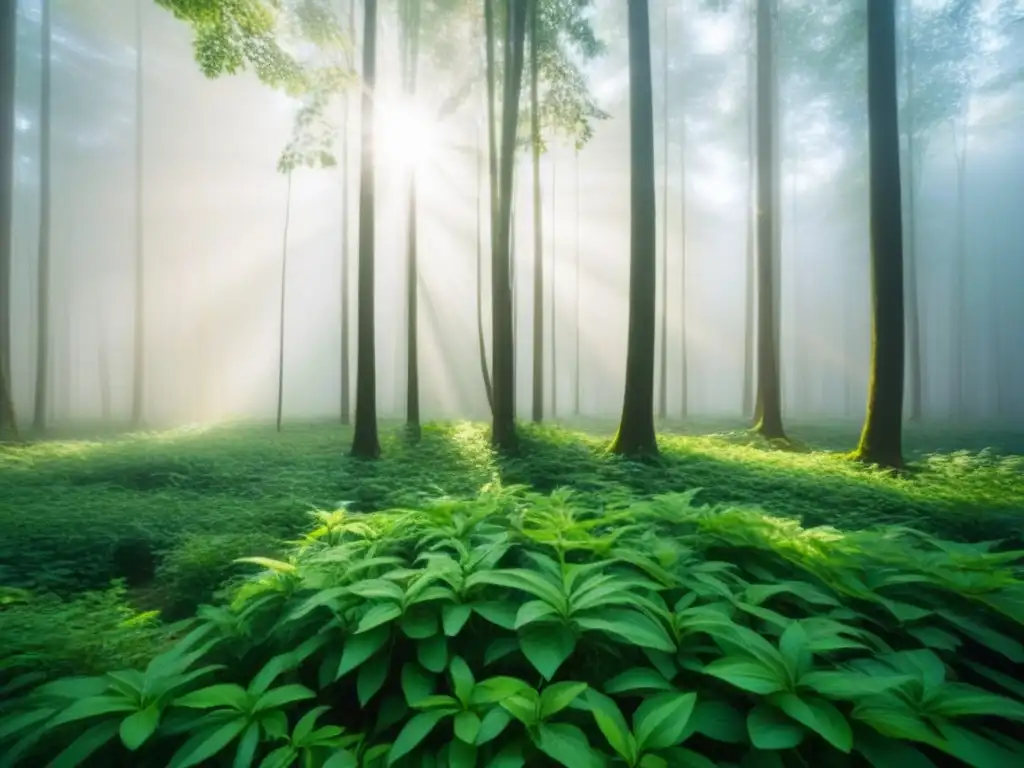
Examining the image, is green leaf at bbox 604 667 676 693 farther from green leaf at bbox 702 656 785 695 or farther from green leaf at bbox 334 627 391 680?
green leaf at bbox 334 627 391 680

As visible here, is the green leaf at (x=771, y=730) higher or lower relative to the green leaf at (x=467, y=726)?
higher

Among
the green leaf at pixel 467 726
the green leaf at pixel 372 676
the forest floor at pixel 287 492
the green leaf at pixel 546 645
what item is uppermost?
the green leaf at pixel 546 645

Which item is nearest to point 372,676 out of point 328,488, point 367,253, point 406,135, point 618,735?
point 618,735

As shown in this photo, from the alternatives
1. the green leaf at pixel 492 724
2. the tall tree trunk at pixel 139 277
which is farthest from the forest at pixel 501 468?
the tall tree trunk at pixel 139 277

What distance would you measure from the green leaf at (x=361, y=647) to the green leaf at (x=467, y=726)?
1.28 ft

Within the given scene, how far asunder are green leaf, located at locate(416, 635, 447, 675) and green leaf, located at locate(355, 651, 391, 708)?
4.9 inches

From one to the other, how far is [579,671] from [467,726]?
0.54m

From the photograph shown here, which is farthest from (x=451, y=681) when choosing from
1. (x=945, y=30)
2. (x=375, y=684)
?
(x=945, y=30)

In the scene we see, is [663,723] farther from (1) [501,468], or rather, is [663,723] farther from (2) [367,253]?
(2) [367,253]

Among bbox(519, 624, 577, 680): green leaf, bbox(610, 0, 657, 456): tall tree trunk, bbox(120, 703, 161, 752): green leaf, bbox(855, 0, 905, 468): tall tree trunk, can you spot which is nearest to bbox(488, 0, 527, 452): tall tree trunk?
bbox(610, 0, 657, 456): tall tree trunk

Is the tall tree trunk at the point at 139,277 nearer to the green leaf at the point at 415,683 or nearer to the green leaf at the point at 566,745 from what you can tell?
the green leaf at the point at 415,683

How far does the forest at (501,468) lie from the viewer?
1.58 meters

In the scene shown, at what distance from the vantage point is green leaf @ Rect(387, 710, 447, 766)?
137 centimetres

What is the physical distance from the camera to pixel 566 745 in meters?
1.34
